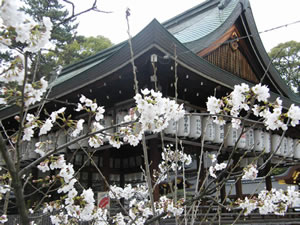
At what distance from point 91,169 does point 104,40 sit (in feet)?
60.5

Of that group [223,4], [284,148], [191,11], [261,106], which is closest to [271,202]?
[261,106]

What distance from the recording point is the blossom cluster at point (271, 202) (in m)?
2.59

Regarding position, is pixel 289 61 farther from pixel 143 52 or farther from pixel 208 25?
pixel 143 52

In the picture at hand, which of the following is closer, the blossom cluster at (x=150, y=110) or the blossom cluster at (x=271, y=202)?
the blossom cluster at (x=150, y=110)

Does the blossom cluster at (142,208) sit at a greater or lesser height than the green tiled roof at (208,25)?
lesser

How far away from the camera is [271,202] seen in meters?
2.75

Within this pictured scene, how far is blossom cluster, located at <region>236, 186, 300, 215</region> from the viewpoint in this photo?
2.59 metres

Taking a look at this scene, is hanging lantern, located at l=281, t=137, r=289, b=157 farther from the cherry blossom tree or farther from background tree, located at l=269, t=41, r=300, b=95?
background tree, located at l=269, t=41, r=300, b=95

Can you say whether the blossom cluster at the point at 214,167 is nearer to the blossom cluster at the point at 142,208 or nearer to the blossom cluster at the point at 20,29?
the blossom cluster at the point at 142,208

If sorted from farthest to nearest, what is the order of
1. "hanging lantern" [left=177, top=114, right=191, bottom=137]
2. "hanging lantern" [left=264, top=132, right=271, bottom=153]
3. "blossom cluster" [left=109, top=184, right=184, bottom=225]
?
"hanging lantern" [left=264, top=132, right=271, bottom=153], "hanging lantern" [left=177, top=114, right=191, bottom=137], "blossom cluster" [left=109, top=184, right=184, bottom=225]

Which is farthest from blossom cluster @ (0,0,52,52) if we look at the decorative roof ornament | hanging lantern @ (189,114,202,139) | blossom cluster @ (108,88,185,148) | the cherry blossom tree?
the decorative roof ornament

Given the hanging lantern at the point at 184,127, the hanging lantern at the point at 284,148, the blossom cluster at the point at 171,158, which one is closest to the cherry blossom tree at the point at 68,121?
the blossom cluster at the point at 171,158

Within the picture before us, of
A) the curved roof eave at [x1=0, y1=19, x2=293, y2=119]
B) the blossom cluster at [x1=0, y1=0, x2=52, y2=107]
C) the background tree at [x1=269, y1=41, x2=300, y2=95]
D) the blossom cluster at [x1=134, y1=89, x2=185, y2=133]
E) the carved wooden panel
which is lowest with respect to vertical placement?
the blossom cluster at [x1=134, y1=89, x2=185, y2=133]

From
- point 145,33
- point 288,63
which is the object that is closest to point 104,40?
point 288,63
